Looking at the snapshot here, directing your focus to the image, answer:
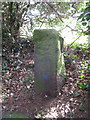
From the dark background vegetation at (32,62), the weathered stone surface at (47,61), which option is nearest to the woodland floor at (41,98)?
the dark background vegetation at (32,62)

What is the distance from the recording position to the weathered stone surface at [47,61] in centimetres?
201

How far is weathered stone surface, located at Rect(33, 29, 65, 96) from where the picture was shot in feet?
6.61

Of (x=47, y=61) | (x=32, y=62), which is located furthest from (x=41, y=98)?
→ (x=32, y=62)

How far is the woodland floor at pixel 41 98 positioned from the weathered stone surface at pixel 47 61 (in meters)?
0.15

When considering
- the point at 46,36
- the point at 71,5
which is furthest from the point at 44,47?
the point at 71,5

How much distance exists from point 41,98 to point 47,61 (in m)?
0.54

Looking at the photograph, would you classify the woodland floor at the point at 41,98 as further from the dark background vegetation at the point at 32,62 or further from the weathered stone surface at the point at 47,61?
the weathered stone surface at the point at 47,61

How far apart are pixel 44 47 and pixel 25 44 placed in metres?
1.60

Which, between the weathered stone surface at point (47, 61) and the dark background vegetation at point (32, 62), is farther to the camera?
the weathered stone surface at point (47, 61)

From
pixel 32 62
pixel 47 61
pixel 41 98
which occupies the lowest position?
pixel 41 98

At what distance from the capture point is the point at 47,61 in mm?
2020

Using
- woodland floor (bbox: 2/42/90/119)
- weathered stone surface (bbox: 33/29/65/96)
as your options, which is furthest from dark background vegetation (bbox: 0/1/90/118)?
weathered stone surface (bbox: 33/29/65/96)

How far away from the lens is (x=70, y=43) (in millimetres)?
3113

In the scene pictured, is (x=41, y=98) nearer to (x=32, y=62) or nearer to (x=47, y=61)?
(x=47, y=61)
